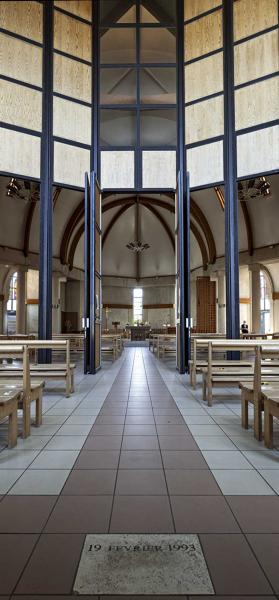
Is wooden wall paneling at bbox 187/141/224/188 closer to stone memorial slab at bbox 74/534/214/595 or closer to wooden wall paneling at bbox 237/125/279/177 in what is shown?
wooden wall paneling at bbox 237/125/279/177

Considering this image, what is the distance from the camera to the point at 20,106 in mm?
8148

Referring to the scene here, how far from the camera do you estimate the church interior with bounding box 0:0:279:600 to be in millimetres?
1867

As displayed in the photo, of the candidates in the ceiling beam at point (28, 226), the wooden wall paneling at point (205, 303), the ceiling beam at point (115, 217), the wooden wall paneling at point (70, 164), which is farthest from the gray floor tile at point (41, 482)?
the ceiling beam at point (115, 217)

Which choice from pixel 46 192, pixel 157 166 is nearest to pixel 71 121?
pixel 46 192

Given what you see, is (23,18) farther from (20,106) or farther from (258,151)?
(258,151)

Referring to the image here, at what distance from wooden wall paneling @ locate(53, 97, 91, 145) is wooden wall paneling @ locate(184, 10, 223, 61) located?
269cm

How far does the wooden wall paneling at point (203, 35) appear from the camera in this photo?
28.4 ft

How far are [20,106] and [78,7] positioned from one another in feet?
9.83

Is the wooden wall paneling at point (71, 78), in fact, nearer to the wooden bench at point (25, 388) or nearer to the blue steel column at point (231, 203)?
the blue steel column at point (231, 203)

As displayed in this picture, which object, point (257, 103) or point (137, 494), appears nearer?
point (137, 494)

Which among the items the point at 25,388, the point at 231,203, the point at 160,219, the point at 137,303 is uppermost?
the point at 160,219

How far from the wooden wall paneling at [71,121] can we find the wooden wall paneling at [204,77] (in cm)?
232

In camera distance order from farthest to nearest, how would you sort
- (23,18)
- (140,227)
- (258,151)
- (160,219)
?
(140,227), (160,219), (23,18), (258,151)

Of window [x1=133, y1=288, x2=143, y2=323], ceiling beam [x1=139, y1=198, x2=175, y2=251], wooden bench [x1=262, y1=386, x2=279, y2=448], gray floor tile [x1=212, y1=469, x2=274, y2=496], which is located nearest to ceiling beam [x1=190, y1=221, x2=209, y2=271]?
ceiling beam [x1=139, y1=198, x2=175, y2=251]
